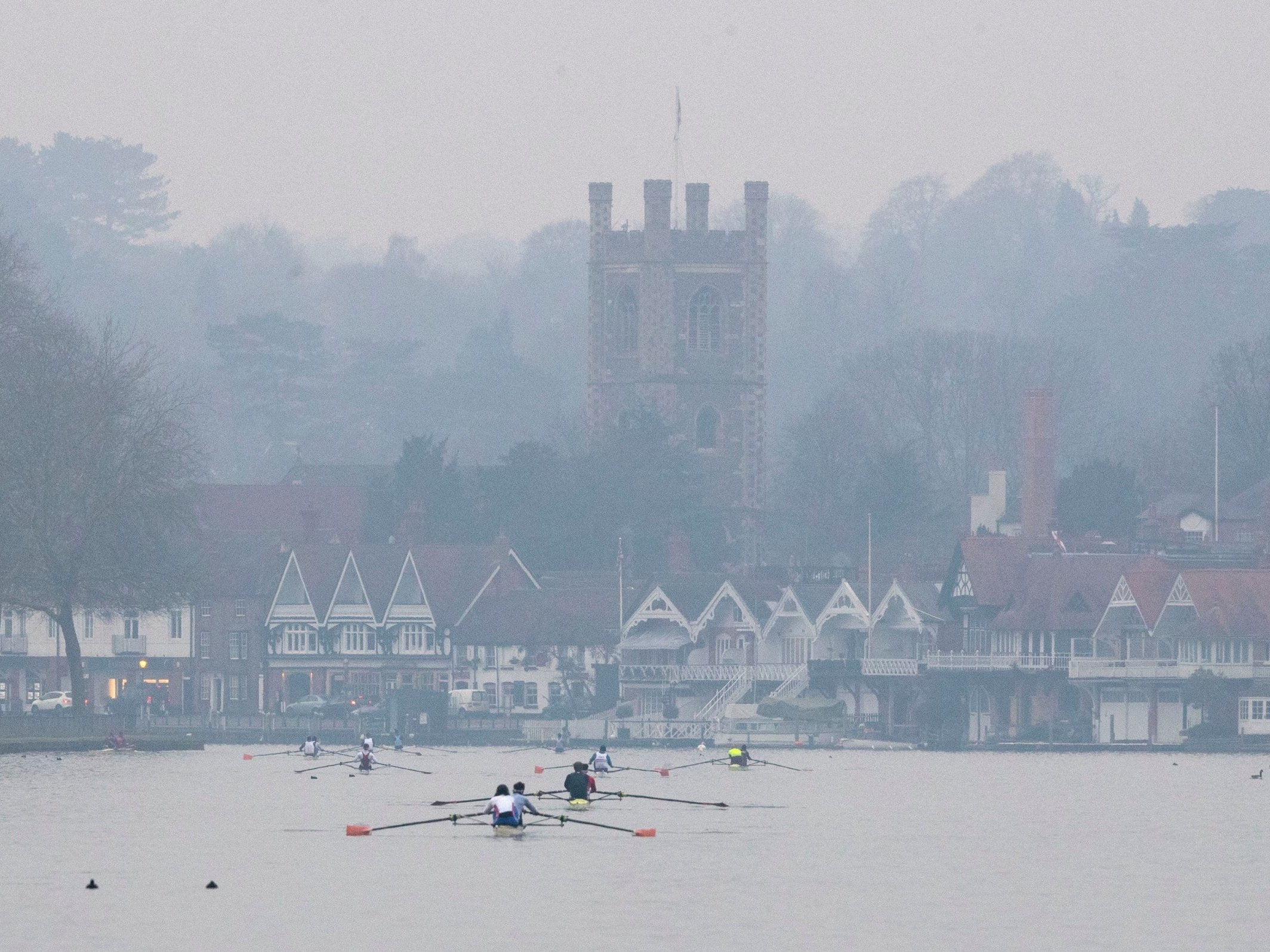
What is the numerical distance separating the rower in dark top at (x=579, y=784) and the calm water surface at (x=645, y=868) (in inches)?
64.0

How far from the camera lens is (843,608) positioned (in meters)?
145

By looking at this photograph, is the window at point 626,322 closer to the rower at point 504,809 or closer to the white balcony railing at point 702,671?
the white balcony railing at point 702,671

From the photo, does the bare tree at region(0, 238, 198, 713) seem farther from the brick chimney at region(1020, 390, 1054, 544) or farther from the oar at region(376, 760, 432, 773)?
the brick chimney at region(1020, 390, 1054, 544)

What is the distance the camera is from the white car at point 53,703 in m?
140

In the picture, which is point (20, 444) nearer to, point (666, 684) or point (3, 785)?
point (3, 785)

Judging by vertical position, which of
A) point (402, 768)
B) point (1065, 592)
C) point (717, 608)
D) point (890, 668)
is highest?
point (1065, 592)

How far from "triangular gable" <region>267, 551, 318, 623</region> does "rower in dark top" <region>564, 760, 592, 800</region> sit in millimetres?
73916

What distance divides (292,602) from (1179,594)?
137ft

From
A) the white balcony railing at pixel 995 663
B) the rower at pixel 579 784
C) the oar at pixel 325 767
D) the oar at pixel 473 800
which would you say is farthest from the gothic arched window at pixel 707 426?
the rower at pixel 579 784

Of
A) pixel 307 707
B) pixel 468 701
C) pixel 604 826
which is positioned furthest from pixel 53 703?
pixel 604 826

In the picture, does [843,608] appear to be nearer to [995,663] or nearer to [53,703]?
[995,663]

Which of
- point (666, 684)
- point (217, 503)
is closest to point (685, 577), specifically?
point (666, 684)

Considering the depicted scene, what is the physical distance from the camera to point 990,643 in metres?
140

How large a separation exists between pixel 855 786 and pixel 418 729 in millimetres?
42418
